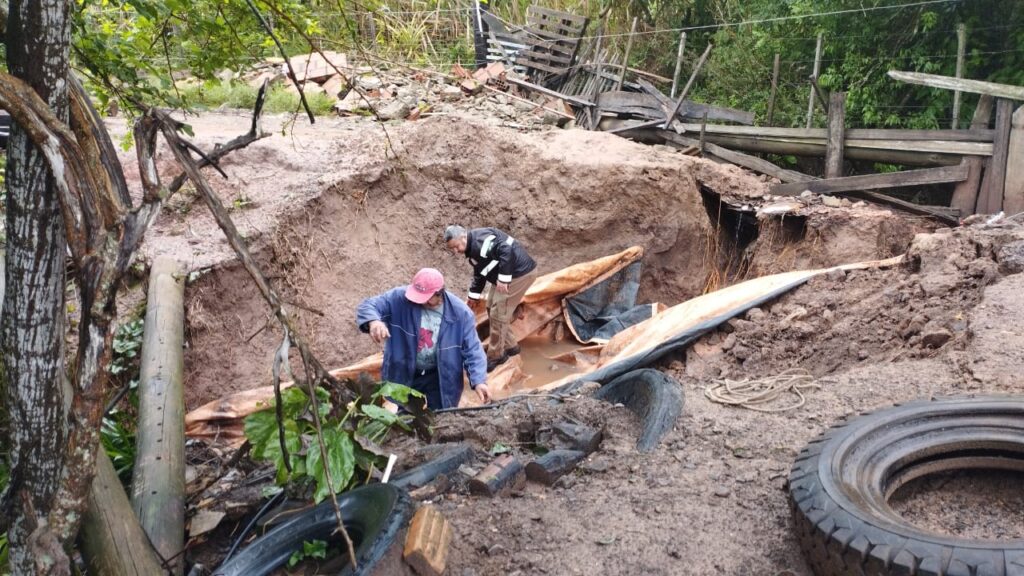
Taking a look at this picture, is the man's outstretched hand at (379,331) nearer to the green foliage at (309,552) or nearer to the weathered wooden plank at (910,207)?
the green foliage at (309,552)

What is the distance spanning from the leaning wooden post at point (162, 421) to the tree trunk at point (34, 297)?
0.99 metres

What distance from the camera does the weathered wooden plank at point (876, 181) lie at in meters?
9.09

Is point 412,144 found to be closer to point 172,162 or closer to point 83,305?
point 172,162

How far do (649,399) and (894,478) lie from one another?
1.78 meters

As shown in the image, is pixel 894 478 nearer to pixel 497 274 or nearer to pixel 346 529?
pixel 346 529

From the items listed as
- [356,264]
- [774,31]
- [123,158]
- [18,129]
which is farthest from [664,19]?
[18,129]

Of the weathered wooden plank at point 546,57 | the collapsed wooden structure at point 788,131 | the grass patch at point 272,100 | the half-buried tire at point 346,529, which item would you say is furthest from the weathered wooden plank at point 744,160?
the half-buried tire at point 346,529

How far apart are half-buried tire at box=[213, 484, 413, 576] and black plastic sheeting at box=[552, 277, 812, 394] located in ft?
9.90

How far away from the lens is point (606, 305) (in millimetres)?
9914

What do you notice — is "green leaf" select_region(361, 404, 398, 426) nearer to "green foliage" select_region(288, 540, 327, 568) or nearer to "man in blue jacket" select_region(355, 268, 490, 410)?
"green foliage" select_region(288, 540, 327, 568)

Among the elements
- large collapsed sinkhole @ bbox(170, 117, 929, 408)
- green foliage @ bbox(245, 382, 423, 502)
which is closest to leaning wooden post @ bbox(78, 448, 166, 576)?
green foliage @ bbox(245, 382, 423, 502)

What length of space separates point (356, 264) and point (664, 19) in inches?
422

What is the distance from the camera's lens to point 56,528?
239cm

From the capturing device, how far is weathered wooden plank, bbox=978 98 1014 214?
8.48 meters
